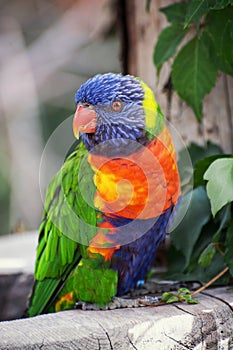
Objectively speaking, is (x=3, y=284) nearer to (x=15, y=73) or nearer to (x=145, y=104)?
(x=145, y=104)

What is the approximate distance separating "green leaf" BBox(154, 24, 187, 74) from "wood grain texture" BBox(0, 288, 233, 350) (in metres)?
0.99

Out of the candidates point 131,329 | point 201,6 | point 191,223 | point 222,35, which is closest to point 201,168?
point 191,223

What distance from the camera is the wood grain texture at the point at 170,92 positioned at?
2.49 meters

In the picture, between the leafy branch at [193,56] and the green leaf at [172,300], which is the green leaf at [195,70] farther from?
the green leaf at [172,300]

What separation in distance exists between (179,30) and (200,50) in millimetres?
130

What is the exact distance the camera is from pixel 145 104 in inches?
76.6

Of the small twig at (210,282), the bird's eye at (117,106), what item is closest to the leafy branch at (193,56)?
the bird's eye at (117,106)

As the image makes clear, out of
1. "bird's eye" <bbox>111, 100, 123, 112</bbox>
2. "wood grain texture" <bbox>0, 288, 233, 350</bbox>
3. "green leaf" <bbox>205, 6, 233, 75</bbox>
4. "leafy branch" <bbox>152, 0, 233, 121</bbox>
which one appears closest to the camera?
"wood grain texture" <bbox>0, 288, 233, 350</bbox>

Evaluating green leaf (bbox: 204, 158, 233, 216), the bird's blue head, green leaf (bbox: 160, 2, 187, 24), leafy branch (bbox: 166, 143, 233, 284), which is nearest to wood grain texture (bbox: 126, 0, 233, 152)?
leafy branch (bbox: 166, 143, 233, 284)

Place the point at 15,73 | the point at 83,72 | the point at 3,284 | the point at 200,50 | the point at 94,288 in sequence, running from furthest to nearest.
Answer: the point at 83,72 → the point at 15,73 → the point at 3,284 → the point at 200,50 → the point at 94,288

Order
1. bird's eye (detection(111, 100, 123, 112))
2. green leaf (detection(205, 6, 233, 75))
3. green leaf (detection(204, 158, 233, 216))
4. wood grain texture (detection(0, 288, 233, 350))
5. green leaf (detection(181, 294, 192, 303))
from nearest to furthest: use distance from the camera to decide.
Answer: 1. wood grain texture (detection(0, 288, 233, 350))
2. green leaf (detection(204, 158, 233, 216))
3. green leaf (detection(181, 294, 192, 303))
4. bird's eye (detection(111, 100, 123, 112))
5. green leaf (detection(205, 6, 233, 75))

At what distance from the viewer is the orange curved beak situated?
1886 millimetres

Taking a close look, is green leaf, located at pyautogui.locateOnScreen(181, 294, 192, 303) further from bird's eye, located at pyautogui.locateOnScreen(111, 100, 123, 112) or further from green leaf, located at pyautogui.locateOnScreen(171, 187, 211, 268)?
bird's eye, located at pyautogui.locateOnScreen(111, 100, 123, 112)

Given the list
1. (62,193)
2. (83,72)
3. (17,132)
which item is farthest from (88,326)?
(83,72)
